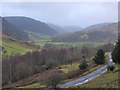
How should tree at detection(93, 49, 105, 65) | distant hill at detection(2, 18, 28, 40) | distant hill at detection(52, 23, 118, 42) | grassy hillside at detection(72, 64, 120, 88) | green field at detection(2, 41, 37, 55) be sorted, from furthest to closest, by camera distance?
distant hill at detection(52, 23, 118, 42)
distant hill at detection(2, 18, 28, 40)
green field at detection(2, 41, 37, 55)
tree at detection(93, 49, 105, 65)
grassy hillside at detection(72, 64, 120, 88)

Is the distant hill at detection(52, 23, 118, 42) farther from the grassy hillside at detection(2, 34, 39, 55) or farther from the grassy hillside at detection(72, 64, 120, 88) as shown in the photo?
the grassy hillside at detection(72, 64, 120, 88)

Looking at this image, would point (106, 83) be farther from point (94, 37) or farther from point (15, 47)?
point (94, 37)

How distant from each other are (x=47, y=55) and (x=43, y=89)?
32781 millimetres

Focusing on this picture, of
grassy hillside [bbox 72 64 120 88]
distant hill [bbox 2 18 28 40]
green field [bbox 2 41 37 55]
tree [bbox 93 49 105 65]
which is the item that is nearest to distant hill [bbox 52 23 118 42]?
distant hill [bbox 2 18 28 40]

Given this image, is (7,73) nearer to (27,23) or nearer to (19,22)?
(27,23)

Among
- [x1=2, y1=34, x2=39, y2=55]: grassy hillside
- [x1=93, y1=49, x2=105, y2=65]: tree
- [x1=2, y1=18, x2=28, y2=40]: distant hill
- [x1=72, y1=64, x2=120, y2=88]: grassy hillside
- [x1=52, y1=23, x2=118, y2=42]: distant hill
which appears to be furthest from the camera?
[x1=52, y1=23, x2=118, y2=42]: distant hill

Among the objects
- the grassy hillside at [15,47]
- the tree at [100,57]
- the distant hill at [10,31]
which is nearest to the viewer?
the tree at [100,57]

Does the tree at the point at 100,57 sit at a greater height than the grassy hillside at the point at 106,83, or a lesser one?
greater

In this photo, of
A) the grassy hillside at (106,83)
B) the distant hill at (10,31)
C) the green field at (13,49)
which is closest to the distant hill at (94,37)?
the distant hill at (10,31)

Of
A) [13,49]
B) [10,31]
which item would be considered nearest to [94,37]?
[13,49]

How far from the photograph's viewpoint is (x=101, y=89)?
11.1 metres

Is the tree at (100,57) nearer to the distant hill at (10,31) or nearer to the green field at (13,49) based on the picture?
the green field at (13,49)

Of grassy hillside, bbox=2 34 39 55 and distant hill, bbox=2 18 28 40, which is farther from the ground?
distant hill, bbox=2 18 28 40

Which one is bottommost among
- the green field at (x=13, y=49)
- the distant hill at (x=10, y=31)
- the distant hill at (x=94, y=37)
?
the green field at (x=13, y=49)
